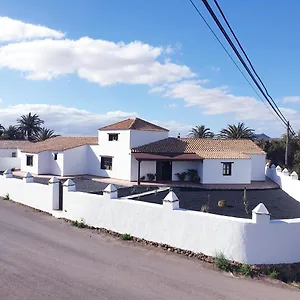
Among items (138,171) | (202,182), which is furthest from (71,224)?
(202,182)

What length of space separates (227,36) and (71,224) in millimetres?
9843

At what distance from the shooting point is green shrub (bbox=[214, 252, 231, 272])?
9.31 meters

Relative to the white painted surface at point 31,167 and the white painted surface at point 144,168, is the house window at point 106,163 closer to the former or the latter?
the white painted surface at point 144,168

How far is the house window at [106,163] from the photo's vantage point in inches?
1216

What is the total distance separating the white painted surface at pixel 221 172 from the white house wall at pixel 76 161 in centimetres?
1194

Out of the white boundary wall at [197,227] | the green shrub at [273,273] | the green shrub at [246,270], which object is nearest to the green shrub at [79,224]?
the white boundary wall at [197,227]

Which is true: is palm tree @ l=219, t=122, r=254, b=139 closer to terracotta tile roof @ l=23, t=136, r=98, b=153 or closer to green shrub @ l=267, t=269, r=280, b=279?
terracotta tile roof @ l=23, t=136, r=98, b=153

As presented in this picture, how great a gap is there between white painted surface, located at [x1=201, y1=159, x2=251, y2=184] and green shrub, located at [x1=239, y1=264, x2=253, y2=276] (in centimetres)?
1857

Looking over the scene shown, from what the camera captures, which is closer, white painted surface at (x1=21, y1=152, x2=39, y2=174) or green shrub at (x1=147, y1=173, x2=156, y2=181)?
green shrub at (x1=147, y1=173, x2=156, y2=181)

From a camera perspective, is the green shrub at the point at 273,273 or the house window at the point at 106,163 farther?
the house window at the point at 106,163

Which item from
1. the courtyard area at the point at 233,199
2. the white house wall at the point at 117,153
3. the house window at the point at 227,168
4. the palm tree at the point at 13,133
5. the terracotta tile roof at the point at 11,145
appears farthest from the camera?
the palm tree at the point at 13,133

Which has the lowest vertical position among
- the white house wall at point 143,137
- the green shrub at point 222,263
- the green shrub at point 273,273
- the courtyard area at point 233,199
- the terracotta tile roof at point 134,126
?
the green shrub at point 273,273

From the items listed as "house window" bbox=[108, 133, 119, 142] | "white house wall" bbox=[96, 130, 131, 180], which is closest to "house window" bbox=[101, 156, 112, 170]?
"white house wall" bbox=[96, 130, 131, 180]

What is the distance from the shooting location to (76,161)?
105 ft
